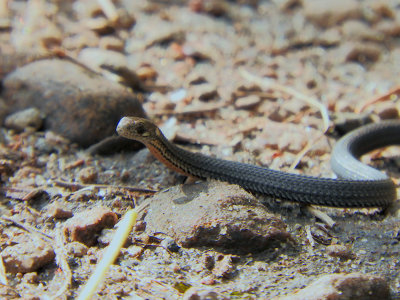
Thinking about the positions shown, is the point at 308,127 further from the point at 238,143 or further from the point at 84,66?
the point at 84,66

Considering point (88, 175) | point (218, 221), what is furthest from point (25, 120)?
point (218, 221)

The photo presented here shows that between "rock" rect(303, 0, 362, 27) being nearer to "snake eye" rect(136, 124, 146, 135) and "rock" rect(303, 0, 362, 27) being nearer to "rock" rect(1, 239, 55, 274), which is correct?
"snake eye" rect(136, 124, 146, 135)

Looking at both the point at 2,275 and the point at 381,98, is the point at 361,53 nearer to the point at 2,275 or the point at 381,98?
the point at 381,98

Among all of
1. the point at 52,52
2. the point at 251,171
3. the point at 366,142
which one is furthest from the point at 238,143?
the point at 52,52

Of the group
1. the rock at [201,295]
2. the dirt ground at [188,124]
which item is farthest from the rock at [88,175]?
the rock at [201,295]

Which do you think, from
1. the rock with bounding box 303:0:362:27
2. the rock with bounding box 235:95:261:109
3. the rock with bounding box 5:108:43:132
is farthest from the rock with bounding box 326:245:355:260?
the rock with bounding box 303:0:362:27
